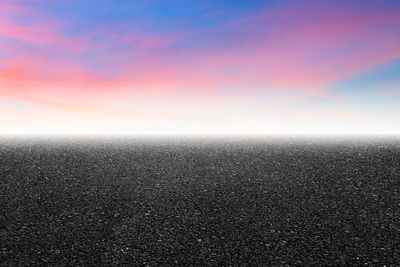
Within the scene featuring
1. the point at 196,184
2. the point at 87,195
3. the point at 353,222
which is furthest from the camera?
the point at 196,184

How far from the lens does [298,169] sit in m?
22.2

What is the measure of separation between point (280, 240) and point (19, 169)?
1721cm

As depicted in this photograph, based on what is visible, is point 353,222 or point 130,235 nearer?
point 130,235

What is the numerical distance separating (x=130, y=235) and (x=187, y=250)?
174 centimetres

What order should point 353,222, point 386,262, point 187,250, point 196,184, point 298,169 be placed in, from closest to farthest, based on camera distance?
point 386,262
point 187,250
point 353,222
point 196,184
point 298,169

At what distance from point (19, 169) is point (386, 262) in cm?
1949

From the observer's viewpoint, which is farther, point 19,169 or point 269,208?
point 19,169

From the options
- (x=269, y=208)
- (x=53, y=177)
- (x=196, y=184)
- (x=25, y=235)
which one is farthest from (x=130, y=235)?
(x=53, y=177)

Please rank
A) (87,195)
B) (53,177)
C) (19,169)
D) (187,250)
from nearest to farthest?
(187,250), (87,195), (53,177), (19,169)

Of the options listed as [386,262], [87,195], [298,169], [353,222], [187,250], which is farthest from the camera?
[298,169]

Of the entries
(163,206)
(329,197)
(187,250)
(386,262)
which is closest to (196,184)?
(163,206)

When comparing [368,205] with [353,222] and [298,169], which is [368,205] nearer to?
[353,222]

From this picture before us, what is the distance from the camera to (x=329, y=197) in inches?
539

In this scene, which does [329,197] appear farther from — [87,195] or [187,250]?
[87,195]
